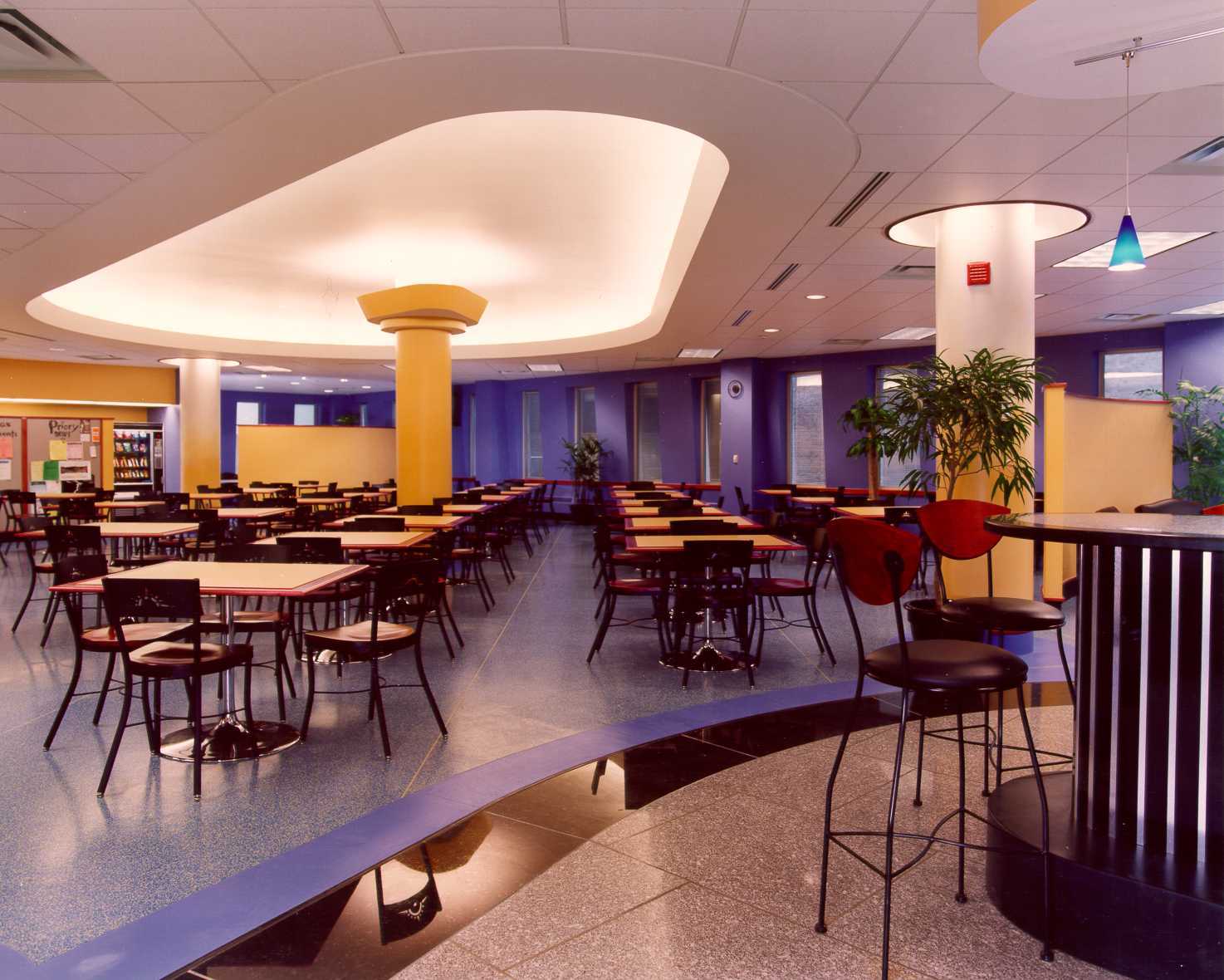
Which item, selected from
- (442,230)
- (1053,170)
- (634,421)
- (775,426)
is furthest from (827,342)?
(1053,170)

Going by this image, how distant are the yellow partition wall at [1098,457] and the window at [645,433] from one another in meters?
10.1

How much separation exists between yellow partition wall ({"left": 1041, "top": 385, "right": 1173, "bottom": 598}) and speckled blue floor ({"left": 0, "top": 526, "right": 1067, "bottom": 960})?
1966 millimetres

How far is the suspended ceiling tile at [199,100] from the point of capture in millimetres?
3848

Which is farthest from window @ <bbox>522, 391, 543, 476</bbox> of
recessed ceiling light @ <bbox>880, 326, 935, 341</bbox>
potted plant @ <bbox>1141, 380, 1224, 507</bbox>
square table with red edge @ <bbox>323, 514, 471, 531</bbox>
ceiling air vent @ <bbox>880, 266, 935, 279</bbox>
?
potted plant @ <bbox>1141, 380, 1224, 507</bbox>

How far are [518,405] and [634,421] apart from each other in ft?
11.8

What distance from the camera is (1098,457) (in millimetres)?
7523

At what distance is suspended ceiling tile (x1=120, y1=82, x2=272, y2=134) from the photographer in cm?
385

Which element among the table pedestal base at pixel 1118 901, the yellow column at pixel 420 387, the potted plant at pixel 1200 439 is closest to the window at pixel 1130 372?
the potted plant at pixel 1200 439

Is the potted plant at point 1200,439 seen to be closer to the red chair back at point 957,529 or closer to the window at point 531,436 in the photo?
the red chair back at point 957,529

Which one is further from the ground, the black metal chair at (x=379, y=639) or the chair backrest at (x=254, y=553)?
the chair backrest at (x=254, y=553)

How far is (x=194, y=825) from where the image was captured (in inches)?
116

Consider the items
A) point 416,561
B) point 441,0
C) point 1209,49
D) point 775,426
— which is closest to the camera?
point 1209,49

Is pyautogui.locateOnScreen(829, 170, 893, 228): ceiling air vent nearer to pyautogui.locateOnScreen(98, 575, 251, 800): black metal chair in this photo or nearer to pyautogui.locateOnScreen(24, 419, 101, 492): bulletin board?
pyautogui.locateOnScreen(98, 575, 251, 800): black metal chair

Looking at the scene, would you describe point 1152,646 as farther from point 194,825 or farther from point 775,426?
point 775,426
